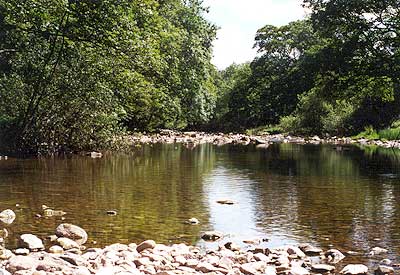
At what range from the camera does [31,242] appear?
301 inches

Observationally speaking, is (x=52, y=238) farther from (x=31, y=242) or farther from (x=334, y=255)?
(x=334, y=255)

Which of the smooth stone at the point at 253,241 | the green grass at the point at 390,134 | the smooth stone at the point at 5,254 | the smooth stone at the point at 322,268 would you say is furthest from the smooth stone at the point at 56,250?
the green grass at the point at 390,134

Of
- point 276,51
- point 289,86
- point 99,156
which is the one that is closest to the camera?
point 99,156

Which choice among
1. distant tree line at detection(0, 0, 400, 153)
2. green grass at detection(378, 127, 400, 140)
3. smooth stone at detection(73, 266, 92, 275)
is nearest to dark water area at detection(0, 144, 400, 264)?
smooth stone at detection(73, 266, 92, 275)

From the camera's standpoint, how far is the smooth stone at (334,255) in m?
7.32

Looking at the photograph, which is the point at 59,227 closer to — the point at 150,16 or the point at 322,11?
the point at 150,16

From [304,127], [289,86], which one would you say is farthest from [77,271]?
[289,86]

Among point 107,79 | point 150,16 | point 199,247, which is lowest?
point 199,247

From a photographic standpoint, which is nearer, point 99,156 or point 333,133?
point 99,156

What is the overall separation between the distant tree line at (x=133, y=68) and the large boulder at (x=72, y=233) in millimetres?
11924

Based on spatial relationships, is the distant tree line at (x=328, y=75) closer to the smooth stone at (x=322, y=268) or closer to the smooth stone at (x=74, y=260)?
the smooth stone at (x=322, y=268)

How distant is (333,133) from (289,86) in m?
16.0

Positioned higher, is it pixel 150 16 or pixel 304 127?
pixel 150 16

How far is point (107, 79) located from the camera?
72.0 ft
